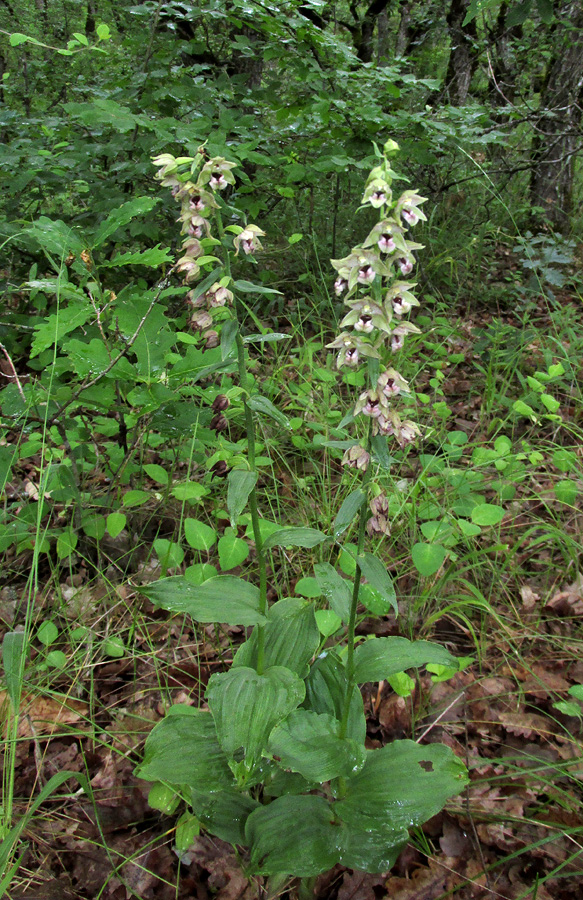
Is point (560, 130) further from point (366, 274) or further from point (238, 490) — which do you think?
point (238, 490)

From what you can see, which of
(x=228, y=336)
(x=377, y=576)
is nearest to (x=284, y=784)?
(x=377, y=576)

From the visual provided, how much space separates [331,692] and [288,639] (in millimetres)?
206

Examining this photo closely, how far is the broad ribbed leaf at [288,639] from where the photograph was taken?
60.6 inches

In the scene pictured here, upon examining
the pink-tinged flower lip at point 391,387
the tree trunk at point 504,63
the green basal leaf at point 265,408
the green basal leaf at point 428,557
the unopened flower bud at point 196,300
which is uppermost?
the tree trunk at point 504,63

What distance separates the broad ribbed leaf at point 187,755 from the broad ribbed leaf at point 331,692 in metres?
0.28

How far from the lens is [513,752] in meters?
1.70

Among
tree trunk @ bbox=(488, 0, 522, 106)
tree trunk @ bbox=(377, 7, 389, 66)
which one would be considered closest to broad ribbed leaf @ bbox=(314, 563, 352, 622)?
tree trunk @ bbox=(488, 0, 522, 106)

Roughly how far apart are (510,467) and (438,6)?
6.14 m

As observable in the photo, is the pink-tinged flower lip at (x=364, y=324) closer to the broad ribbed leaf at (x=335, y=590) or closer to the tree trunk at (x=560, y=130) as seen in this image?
the broad ribbed leaf at (x=335, y=590)

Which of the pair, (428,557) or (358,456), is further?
(428,557)

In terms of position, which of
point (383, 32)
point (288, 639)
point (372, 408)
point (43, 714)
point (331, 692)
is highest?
point (383, 32)

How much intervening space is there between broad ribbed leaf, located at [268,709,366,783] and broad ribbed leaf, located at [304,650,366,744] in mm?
68

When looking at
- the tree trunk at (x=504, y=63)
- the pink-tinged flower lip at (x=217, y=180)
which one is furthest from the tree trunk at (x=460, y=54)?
the pink-tinged flower lip at (x=217, y=180)

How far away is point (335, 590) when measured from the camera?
1.43 metres
